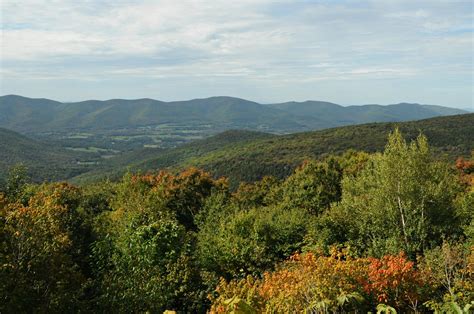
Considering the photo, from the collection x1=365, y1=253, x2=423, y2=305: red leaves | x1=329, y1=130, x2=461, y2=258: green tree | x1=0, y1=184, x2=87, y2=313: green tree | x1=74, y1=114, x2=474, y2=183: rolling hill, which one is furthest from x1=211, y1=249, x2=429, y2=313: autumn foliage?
x1=74, y1=114, x2=474, y2=183: rolling hill

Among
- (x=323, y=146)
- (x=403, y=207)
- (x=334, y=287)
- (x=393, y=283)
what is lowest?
(x=323, y=146)

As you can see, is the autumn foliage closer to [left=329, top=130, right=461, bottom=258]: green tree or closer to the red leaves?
the red leaves

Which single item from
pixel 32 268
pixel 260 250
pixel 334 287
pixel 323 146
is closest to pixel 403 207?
pixel 260 250

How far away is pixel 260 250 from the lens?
72.7 feet

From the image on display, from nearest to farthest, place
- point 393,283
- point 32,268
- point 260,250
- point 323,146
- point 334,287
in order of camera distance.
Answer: point 334,287
point 32,268
point 393,283
point 260,250
point 323,146

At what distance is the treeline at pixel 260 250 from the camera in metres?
12.3

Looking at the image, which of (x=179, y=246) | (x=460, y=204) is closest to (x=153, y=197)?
(x=179, y=246)

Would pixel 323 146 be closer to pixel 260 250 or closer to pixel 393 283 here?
pixel 260 250

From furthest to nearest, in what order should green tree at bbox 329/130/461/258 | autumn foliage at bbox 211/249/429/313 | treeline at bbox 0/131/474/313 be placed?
green tree at bbox 329/130/461/258 < treeline at bbox 0/131/474/313 < autumn foliage at bbox 211/249/429/313

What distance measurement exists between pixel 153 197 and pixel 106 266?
18.5 metres

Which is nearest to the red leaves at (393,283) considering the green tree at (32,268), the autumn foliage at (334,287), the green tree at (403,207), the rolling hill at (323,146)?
the autumn foliage at (334,287)

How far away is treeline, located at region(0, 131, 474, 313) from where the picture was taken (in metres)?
12.3

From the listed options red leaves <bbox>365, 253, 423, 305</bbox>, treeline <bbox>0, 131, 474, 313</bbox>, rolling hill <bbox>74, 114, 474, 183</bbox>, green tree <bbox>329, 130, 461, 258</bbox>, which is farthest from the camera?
rolling hill <bbox>74, 114, 474, 183</bbox>

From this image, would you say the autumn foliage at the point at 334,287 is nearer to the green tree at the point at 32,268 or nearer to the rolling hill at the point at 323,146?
the green tree at the point at 32,268
